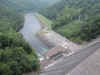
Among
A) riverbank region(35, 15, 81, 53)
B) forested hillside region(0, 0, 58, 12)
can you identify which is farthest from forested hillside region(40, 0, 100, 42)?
forested hillside region(0, 0, 58, 12)

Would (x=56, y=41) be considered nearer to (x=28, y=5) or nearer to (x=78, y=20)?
(x=78, y=20)

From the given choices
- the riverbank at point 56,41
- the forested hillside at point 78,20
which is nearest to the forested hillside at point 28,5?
the forested hillside at point 78,20

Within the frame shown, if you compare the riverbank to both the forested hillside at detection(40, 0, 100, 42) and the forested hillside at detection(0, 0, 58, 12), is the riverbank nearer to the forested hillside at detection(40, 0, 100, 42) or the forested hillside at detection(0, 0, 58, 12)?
the forested hillside at detection(40, 0, 100, 42)

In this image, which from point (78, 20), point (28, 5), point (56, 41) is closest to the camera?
point (56, 41)

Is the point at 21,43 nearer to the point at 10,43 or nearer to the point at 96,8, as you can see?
the point at 10,43

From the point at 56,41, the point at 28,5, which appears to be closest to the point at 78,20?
the point at 56,41

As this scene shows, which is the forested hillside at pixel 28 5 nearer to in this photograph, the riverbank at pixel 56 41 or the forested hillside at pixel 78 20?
the forested hillside at pixel 78 20

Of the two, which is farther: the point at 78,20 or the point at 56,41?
the point at 78,20

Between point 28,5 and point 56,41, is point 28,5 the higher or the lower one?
the higher one

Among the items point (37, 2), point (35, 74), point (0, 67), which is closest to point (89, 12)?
point (35, 74)
